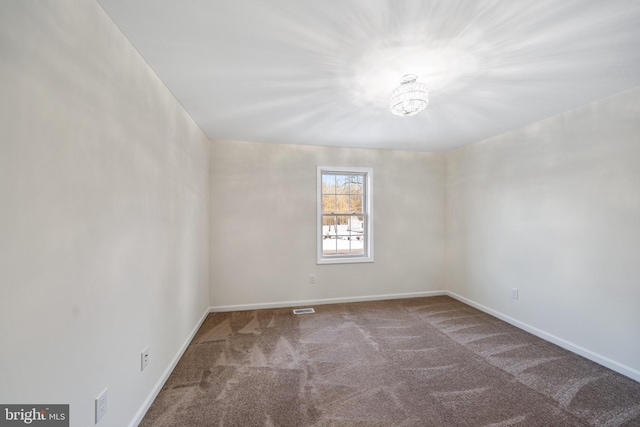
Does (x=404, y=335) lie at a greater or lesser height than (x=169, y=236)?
lesser

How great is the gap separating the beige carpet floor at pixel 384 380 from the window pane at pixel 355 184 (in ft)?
6.69

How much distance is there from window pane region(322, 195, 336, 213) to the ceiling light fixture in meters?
2.21

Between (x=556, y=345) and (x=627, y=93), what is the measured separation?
98.1 inches

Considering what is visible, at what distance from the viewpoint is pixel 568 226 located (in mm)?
2641

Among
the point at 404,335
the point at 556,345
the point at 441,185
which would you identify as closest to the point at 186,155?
the point at 404,335

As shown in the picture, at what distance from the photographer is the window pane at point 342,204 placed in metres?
4.16

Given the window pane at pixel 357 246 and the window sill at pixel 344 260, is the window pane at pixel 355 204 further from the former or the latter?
the window sill at pixel 344 260

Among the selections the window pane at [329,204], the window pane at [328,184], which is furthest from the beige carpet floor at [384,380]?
the window pane at [328,184]

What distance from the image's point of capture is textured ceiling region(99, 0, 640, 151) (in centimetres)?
134

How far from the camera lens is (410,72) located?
1918mm

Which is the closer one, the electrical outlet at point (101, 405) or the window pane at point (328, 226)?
the electrical outlet at point (101, 405)

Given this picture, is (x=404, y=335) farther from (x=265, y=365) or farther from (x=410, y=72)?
(x=410, y=72)

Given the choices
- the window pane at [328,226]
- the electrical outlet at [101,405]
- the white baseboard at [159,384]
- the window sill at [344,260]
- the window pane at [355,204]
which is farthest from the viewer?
the window pane at [355,204]

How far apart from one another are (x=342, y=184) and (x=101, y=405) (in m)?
3.56
